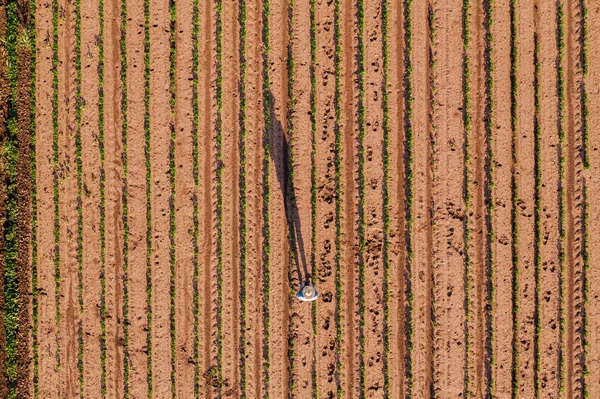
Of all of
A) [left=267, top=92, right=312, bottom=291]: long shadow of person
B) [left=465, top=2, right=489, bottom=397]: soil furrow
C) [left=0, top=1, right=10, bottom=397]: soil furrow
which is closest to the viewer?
[left=465, top=2, right=489, bottom=397]: soil furrow

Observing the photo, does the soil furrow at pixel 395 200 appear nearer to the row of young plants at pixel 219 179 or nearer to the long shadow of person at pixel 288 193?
the long shadow of person at pixel 288 193

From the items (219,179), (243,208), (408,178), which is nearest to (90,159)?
(219,179)

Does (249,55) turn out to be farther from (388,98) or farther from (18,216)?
(18,216)

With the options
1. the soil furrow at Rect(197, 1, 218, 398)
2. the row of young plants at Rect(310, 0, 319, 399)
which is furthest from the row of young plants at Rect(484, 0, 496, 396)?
the soil furrow at Rect(197, 1, 218, 398)

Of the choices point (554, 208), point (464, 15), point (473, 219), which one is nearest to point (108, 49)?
point (464, 15)

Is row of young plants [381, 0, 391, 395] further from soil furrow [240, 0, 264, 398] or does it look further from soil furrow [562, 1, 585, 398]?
soil furrow [562, 1, 585, 398]

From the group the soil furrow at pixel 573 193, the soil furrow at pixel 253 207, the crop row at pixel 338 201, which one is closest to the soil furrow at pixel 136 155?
the soil furrow at pixel 253 207

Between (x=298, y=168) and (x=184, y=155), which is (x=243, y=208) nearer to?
(x=298, y=168)
